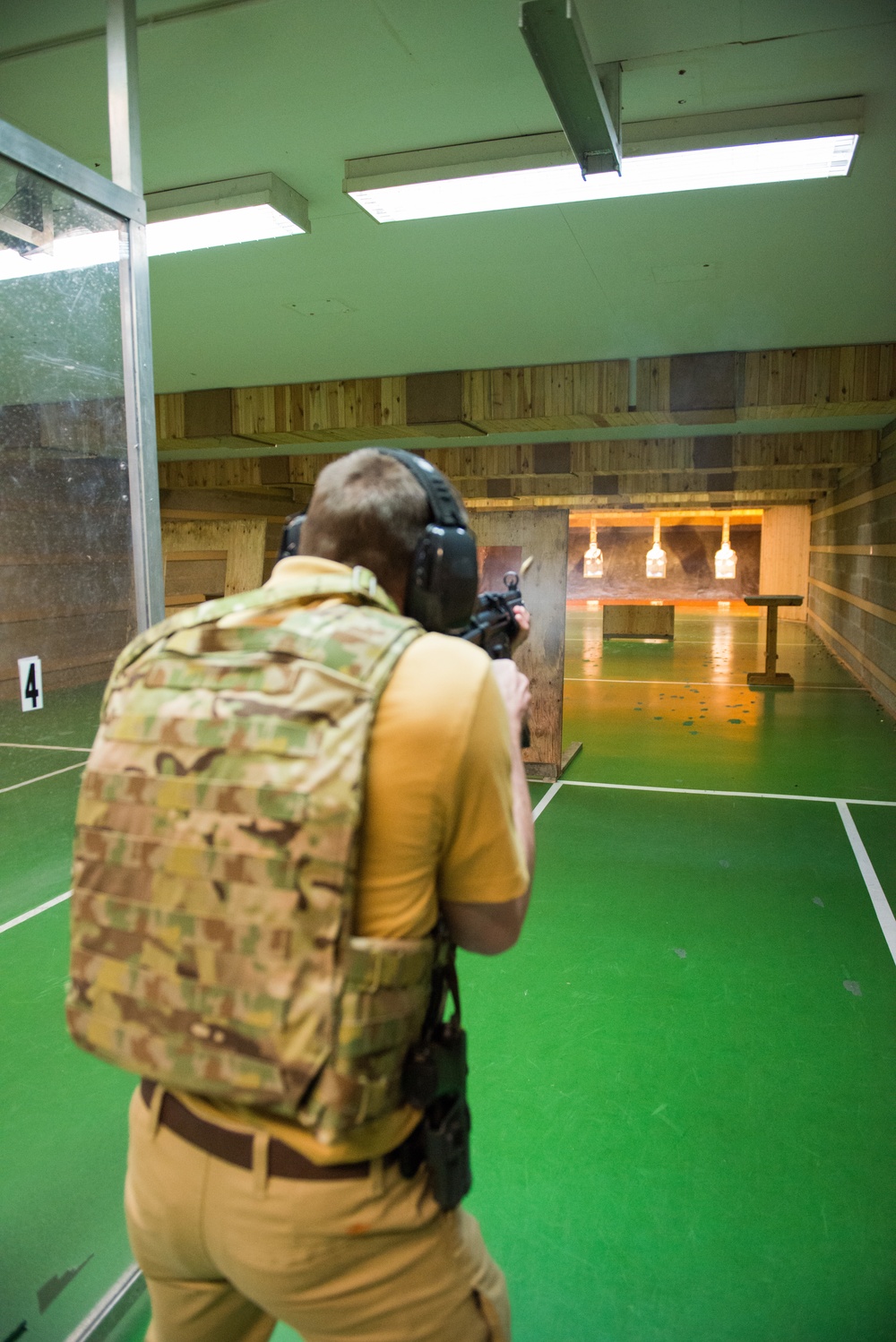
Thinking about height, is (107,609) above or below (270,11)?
below

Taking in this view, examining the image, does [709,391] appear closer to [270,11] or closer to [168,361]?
[168,361]

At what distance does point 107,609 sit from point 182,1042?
122cm

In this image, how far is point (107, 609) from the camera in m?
1.90

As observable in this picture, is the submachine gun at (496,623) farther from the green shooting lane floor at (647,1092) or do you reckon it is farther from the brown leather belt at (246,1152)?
the green shooting lane floor at (647,1092)

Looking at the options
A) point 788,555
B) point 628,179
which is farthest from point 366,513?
point 788,555

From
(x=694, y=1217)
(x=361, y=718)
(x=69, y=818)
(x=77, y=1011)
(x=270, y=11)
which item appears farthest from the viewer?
(x=69, y=818)

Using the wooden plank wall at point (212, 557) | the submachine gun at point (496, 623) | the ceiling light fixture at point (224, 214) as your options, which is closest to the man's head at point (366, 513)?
the submachine gun at point (496, 623)

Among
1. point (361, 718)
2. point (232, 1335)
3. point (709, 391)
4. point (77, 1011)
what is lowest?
point (232, 1335)

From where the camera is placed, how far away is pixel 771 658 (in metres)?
9.61

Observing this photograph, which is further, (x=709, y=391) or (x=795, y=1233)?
(x=709, y=391)

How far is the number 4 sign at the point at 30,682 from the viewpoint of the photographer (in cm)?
175

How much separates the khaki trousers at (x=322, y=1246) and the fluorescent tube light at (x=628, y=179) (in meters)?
2.99

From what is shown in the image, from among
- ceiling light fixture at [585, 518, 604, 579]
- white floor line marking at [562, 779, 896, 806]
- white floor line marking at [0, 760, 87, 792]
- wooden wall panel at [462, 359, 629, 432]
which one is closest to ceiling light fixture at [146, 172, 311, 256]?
wooden wall panel at [462, 359, 629, 432]

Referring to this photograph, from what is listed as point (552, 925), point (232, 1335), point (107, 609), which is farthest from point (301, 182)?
point (232, 1335)
